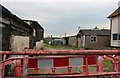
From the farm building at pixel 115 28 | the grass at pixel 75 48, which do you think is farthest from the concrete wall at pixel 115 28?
the grass at pixel 75 48

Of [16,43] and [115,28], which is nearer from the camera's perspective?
[16,43]

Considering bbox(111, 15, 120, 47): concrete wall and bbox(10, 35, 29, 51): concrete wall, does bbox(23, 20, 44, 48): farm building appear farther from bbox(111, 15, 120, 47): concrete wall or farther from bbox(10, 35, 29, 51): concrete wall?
bbox(111, 15, 120, 47): concrete wall

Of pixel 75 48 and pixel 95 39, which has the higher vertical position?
pixel 95 39

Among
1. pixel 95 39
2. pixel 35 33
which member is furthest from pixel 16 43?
pixel 95 39

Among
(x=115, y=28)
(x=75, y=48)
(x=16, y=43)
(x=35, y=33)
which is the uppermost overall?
(x=115, y=28)

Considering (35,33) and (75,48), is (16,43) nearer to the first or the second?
(35,33)

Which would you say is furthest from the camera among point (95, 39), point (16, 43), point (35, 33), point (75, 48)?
point (95, 39)

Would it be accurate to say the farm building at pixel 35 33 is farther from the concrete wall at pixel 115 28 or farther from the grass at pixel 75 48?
the concrete wall at pixel 115 28

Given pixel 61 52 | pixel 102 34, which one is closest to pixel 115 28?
pixel 102 34

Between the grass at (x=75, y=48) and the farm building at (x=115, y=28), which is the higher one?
the farm building at (x=115, y=28)

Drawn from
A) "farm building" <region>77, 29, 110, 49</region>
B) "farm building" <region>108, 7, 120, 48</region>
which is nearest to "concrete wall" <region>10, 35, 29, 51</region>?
"farm building" <region>108, 7, 120, 48</region>

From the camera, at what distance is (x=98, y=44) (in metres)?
43.7

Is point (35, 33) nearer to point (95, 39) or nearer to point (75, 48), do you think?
point (75, 48)

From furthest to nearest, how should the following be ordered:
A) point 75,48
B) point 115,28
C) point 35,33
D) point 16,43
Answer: point 75,48 → point 115,28 → point 35,33 → point 16,43
